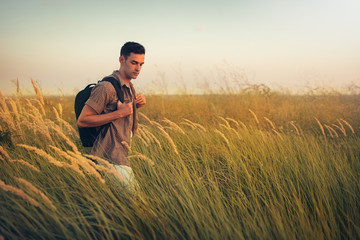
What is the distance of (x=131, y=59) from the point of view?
2197 millimetres

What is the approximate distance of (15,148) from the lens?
3.20m

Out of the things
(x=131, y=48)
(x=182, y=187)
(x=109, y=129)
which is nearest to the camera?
(x=182, y=187)

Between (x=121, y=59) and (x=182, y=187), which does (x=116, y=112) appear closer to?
(x=121, y=59)

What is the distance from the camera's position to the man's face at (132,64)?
2197 mm

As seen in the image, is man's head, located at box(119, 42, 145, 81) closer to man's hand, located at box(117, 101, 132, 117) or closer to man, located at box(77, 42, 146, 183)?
man, located at box(77, 42, 146, 183)

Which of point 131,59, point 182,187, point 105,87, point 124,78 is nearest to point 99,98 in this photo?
point 105,87

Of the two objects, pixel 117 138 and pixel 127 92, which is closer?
pixel 117 138

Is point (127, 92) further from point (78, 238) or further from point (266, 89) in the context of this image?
point (266, 89)

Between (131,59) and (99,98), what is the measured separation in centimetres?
51

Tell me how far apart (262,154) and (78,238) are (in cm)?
205

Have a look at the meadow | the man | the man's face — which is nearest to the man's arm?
the man

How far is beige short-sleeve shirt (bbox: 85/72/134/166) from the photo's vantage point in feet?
6.45

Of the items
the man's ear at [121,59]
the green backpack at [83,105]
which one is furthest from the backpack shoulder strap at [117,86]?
the man's ear at [121,59]

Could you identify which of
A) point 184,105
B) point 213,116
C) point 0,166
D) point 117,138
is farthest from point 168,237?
point 184,105
